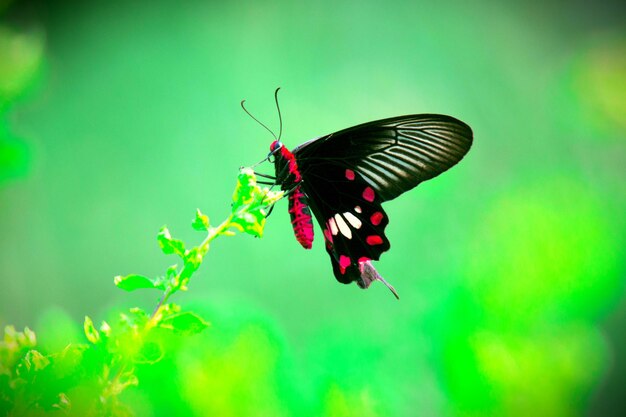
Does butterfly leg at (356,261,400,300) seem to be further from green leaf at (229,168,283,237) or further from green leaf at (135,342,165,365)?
green leaf at (135,342,165,365)

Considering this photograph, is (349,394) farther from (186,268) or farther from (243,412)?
(186,268)

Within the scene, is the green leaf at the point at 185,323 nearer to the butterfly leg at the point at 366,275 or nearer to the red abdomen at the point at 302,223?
the red abdomen at the point at 302,223

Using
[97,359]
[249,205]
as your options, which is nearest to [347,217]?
[249,205]

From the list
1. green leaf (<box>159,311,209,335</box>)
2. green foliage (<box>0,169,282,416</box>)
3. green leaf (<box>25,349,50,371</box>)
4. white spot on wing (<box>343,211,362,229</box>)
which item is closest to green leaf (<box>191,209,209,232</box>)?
green foliage (<box>0,169,282,416</box>)

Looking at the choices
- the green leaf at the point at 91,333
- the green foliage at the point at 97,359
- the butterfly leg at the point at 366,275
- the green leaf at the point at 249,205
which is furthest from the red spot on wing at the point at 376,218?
the green leaf at the point at 91,333

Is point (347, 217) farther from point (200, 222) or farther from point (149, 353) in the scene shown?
point (149, 353)
